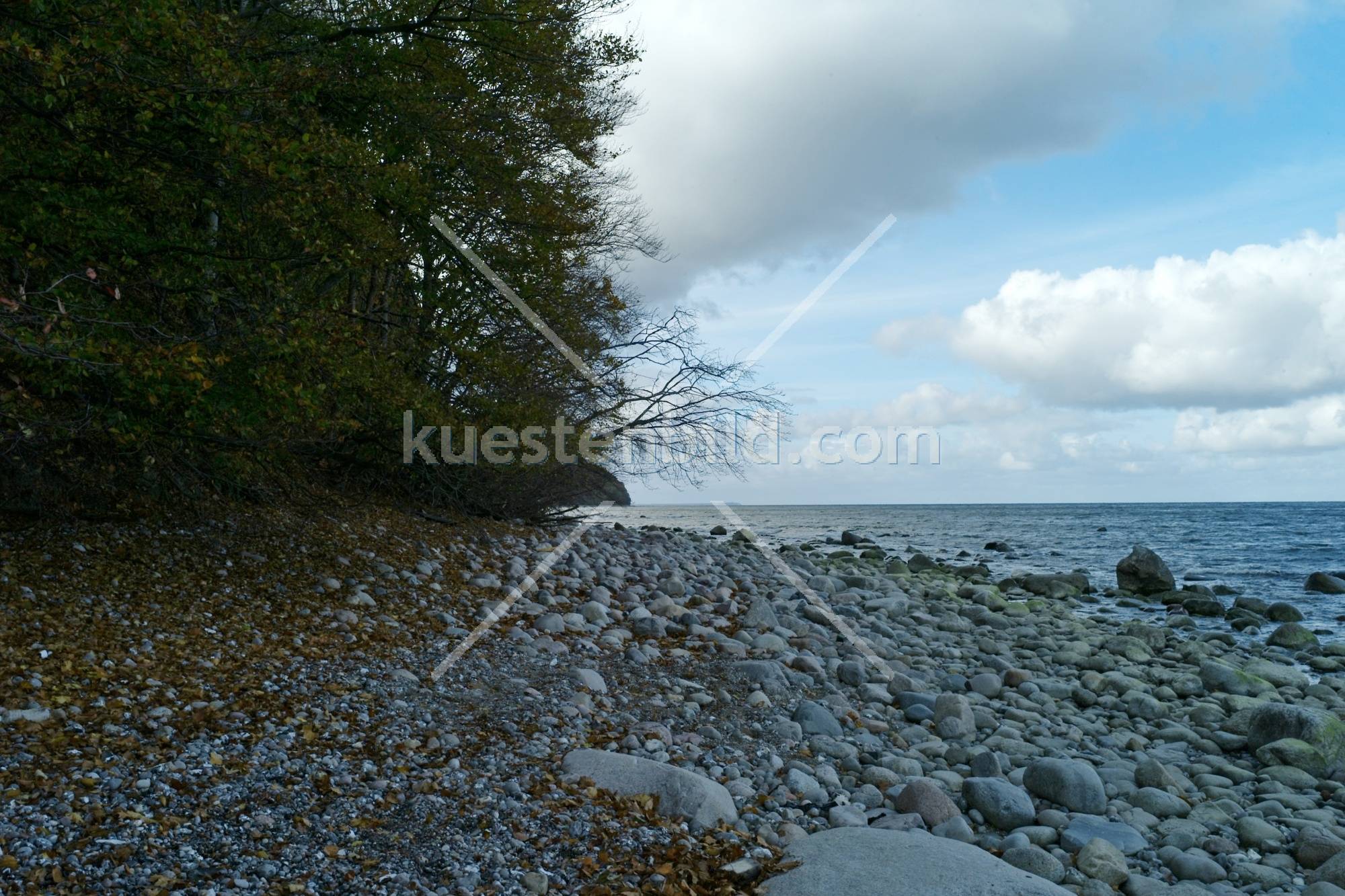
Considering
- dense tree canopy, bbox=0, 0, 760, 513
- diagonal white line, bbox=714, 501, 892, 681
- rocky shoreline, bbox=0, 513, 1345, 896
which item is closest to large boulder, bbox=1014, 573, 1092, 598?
diagonal white line, bbox=714, 501, 892, 681

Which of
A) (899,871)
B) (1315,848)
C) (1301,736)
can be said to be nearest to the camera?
(899,871)

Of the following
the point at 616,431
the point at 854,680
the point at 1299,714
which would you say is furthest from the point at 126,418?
the point at 1299,714

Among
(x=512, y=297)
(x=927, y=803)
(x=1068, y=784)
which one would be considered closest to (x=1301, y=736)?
(x=1068, y=784)

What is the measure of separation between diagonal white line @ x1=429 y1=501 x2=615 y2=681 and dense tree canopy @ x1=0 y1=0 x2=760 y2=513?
5.47ft

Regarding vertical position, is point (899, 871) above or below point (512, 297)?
below

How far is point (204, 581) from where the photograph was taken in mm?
7961

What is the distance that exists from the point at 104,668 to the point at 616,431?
352 inches

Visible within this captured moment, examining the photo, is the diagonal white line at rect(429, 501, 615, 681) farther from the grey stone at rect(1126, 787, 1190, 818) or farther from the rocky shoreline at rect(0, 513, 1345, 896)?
the grey stone at rect(1126, 787, 1190, 818)

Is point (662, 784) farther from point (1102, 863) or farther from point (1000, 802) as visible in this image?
point (1102, 863)

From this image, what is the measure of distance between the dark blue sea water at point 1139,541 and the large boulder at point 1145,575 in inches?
34.9

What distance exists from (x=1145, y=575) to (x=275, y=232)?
18694mm

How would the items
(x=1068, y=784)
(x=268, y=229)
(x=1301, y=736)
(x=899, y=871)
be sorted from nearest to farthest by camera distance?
(x=899, y=871), (x=1068, y=784), (x=1301, y=736), (x=268, y=229)

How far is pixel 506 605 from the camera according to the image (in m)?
9.24

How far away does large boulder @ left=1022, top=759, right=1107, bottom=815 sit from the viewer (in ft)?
19.8
